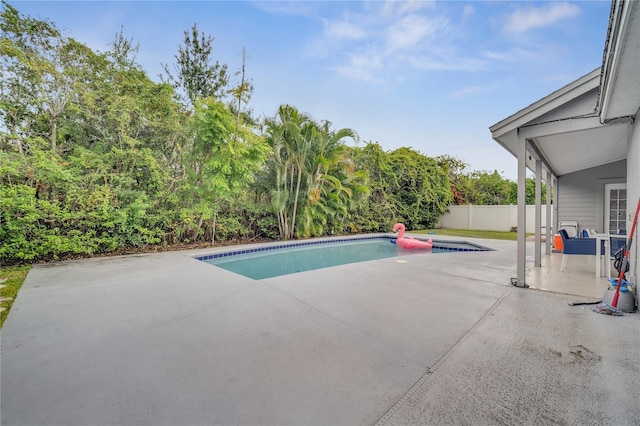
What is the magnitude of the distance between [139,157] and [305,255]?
5.59 metres

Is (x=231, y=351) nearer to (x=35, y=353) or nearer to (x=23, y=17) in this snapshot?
(x=35, y=353)

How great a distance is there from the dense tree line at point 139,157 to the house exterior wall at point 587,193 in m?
6.95

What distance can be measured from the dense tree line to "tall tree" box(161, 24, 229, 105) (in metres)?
0.05

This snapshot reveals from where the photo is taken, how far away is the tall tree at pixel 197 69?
12.5m

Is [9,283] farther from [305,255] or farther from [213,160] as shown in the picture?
[305,255]

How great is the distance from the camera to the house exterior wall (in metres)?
8.20

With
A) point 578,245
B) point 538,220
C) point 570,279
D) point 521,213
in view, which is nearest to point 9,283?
point 521,213

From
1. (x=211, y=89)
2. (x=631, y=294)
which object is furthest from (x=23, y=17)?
(x=631, y=294)

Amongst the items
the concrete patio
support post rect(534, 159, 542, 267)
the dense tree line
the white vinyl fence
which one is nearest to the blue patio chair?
support post rect(534, 159, 542, 267)

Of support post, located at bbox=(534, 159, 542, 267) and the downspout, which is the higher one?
the downspout

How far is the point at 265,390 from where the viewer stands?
1.89 m

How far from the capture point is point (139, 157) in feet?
25.4

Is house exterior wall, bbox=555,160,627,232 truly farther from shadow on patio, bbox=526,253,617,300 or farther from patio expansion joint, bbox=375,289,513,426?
patio expansion joint, bbox=375,289,513,426

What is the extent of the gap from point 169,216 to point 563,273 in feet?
32.2
